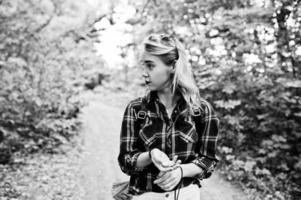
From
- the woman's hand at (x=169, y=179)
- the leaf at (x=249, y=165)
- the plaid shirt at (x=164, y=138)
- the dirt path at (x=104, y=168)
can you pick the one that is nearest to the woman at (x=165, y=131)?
the plaid shirt at (x=164, y=138)

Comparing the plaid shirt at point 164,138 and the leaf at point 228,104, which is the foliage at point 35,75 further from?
the plaid shirt at point 164,138

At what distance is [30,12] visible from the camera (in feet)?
26.2

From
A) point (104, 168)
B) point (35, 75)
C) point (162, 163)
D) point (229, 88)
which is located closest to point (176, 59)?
point (162, 163)

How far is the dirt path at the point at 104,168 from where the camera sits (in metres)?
5.75

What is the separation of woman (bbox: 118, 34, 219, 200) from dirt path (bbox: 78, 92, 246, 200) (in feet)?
13.6

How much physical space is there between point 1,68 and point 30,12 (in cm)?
165

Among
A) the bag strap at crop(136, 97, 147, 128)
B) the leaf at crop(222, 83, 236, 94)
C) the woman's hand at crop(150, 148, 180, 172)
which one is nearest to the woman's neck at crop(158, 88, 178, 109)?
the bag strap at crop(136, 97, 147, 128)

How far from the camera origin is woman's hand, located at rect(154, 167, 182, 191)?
59.9 inches

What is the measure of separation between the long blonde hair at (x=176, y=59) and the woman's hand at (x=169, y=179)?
1.25 feet

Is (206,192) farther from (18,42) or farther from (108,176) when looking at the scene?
(18,42)

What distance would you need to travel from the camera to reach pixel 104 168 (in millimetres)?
7352

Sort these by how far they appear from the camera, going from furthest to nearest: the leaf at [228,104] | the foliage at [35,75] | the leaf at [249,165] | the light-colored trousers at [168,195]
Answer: the foliage at [35,75] < the leaf at [228,104] < the leaf at [249,165] < the light-colored trousers at [168,195]

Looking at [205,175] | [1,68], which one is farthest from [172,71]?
[1,68]

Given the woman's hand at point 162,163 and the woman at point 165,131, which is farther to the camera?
the woman at point 165,131
